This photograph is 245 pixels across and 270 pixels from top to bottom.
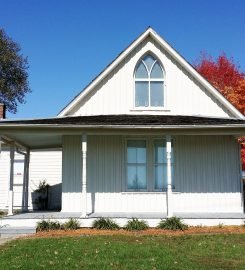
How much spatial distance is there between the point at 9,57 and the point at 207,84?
2820 centimetres

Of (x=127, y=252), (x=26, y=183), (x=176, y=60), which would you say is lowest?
(x=127, y=252)

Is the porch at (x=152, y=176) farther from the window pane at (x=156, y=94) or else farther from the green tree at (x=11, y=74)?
the green tree at (x=11, y=74)

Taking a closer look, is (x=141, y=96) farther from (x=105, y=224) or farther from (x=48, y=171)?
(x=48, y=171)

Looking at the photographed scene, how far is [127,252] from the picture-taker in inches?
398

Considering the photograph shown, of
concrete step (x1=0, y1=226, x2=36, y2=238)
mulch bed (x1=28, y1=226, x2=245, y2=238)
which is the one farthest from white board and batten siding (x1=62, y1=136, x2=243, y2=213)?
concrete step (x1=0, y1=226, x2=36, y2=238)

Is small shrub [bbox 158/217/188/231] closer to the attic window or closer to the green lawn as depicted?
the green lawn

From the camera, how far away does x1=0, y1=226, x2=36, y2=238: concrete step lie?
13672mm

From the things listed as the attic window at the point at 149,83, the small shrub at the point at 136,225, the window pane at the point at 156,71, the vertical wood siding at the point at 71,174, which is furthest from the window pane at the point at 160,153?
the small shrub at the point at 136,225

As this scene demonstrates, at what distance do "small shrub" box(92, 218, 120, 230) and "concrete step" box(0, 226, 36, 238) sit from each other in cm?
204

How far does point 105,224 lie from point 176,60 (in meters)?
7.68

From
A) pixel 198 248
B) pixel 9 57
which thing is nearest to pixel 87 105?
pixel 198 248

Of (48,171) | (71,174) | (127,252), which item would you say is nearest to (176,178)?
(71,174)

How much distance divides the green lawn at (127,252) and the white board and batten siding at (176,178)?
4096 mm

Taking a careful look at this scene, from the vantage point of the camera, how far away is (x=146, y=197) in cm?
1670
